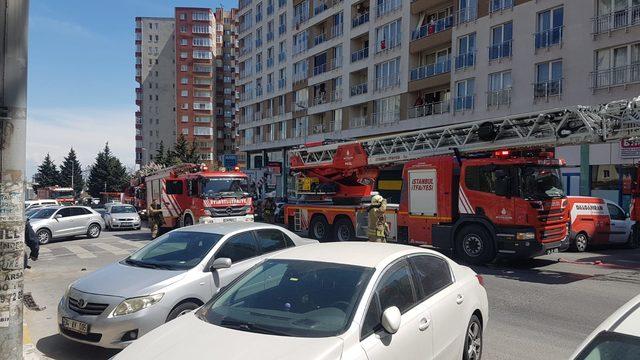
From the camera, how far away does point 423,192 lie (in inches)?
548

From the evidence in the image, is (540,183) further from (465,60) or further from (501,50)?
(465,60)

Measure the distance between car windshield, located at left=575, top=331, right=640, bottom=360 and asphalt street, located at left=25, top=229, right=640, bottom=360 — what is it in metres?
3.58

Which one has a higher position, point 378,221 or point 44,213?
A: point 378,221

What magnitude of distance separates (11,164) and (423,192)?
10722mm

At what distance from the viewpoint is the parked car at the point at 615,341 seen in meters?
2.19

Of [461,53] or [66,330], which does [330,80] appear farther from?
[66,330]

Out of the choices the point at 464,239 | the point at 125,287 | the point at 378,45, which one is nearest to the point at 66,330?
the point at 125,287

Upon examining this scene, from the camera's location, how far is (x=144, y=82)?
4311 inches

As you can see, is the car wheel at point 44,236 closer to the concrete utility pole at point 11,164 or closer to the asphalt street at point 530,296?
the asphalt street at point 530,296

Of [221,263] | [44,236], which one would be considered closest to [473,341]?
[221,263]

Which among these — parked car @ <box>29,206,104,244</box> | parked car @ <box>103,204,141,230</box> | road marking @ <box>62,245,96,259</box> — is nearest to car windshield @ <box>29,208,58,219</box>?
parked car @ <box>29,206,104,244</box>

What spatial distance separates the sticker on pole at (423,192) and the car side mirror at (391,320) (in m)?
10.3

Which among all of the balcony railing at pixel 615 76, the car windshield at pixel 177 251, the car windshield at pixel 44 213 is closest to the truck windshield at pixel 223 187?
the car windshield at pixel 44 213

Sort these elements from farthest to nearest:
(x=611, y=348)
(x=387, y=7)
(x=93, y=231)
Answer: (x=387, y=7), (x=93, y=231), (x=611, y=348)
